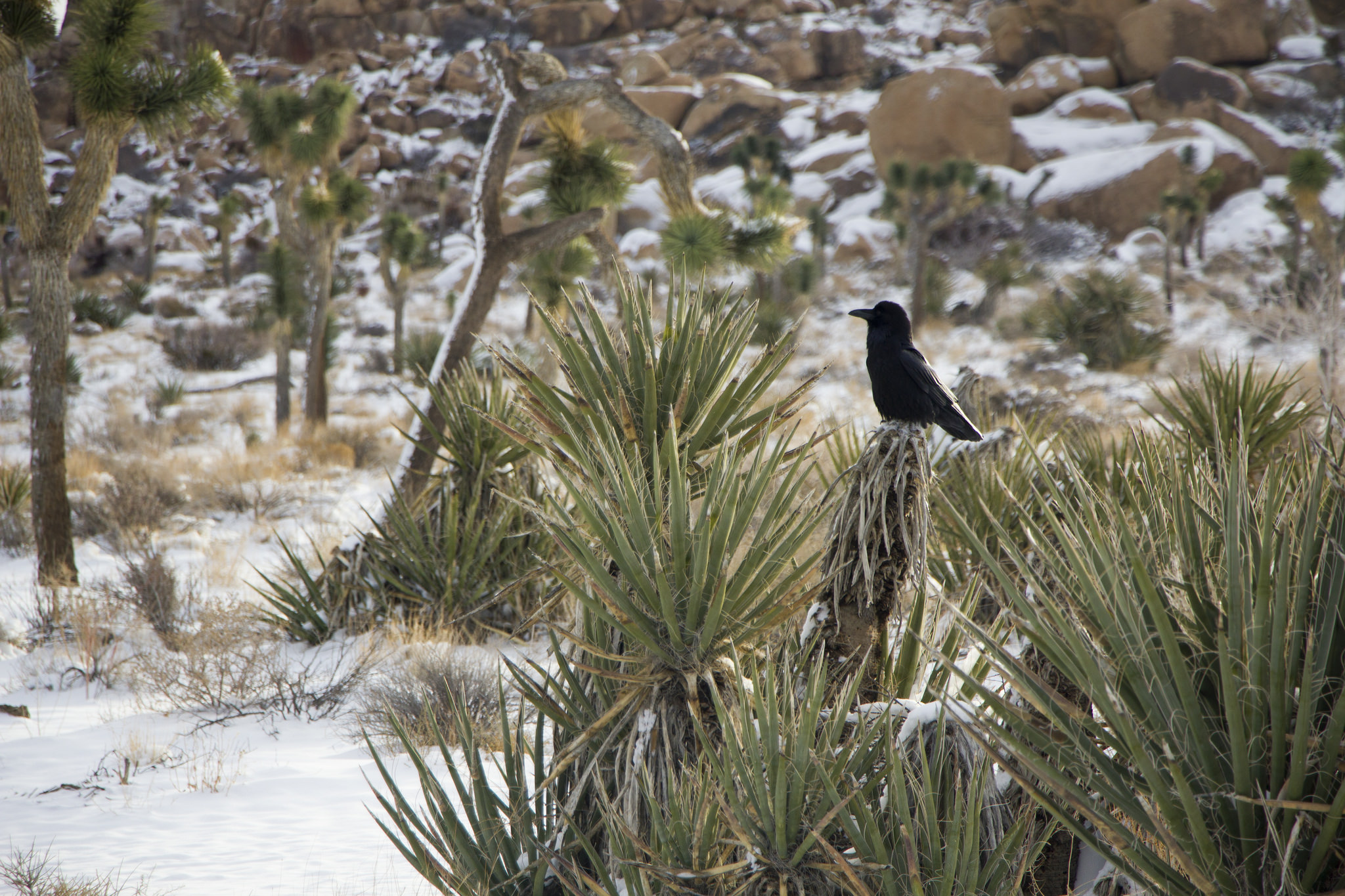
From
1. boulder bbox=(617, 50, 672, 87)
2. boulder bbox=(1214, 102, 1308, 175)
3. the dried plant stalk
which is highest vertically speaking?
boulder bbox=(617, 50, 672, 87)

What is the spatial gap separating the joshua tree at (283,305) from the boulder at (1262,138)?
141 feet

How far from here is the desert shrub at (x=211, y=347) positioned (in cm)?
2288

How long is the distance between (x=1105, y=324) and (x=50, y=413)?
18183 mm

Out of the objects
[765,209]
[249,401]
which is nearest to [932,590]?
[765,209]

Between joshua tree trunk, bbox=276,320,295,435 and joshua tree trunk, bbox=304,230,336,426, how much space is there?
398 mm

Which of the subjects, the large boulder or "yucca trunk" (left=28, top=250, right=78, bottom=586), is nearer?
"yucca trunk" (left=28, top=250, right=78, bottom=586)

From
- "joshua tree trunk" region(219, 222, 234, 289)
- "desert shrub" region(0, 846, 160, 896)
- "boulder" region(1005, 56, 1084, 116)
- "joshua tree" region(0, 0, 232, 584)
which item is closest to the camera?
"desert shrub" region(0, 846, 160, 896)

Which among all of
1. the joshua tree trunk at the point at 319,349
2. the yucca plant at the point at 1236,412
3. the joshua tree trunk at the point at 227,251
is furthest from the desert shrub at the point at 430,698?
the joshua tree trunk at the point at 227,251

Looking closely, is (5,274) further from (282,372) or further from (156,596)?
(156,596)

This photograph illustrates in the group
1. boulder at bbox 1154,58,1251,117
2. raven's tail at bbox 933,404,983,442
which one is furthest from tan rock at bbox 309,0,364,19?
raven's tail at bbox 933,404,983,442

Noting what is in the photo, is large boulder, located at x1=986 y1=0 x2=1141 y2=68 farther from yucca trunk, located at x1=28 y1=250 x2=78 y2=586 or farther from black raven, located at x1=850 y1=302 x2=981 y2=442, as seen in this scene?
black raven, located at x1=850 y1=302 x2=981 y2=442

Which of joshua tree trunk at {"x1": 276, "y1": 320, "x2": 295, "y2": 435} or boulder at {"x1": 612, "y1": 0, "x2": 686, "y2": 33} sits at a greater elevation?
boulder at {"x1": 612, "y1": 0, "x2": 686, "y2": 33}

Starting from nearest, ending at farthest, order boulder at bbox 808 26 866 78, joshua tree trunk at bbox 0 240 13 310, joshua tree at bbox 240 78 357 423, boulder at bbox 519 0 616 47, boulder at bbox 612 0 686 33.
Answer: joshua tree at bbox 240 78 357 423
joshua tree trunk at bbox 0 240 13 310
boulder at bbox 808 26 866 78
boulder at bbox 519 0 616 47
boulder at bbox 612 0 686 33

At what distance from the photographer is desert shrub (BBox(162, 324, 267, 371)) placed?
22.9 m
